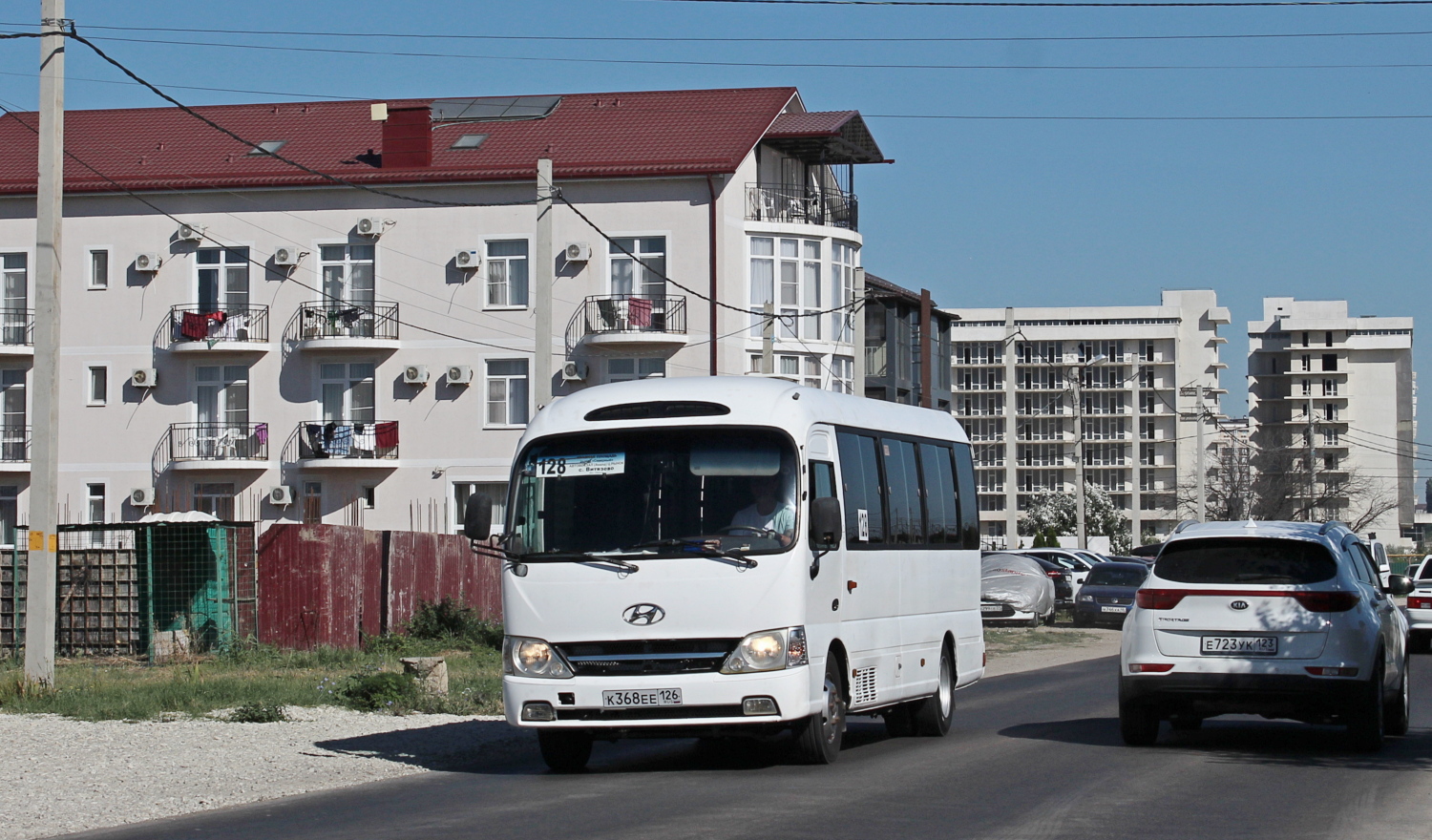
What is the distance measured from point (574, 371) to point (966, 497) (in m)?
30.0

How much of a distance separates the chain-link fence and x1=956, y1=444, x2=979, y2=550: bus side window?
13.1 meters

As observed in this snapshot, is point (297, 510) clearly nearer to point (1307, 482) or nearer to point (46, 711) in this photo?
point (46, 711)

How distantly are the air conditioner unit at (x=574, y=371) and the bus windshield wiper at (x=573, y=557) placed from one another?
34211 mm

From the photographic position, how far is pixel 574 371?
4659cm

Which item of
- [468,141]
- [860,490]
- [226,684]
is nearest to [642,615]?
[860,490]

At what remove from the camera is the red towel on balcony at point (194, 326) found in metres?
47.7

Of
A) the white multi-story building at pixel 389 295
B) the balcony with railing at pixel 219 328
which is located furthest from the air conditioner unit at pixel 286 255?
the balcony with railing at pixel 219 328

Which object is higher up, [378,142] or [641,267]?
[378,142]

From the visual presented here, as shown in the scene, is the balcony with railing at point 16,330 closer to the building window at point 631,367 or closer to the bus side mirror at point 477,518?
the building window at point 631,367

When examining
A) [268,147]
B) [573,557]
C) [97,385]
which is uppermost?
[268,147]

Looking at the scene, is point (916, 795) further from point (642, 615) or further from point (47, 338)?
point (47, 338)

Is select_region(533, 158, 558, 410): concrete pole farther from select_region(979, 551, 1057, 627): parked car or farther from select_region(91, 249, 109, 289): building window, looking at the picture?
select_region(91, 249, 109, 289): building window

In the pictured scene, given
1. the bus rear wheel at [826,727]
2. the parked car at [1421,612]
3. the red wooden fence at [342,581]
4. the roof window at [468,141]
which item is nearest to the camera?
the bus rear wheel at [826,727]

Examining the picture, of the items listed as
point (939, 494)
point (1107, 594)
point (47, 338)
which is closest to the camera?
point (939, 494)
